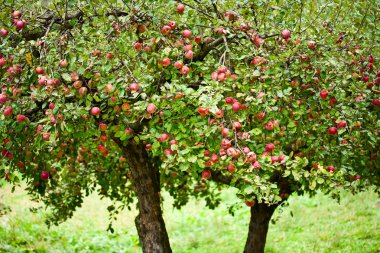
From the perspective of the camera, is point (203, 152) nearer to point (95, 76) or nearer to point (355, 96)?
point (95, 76)

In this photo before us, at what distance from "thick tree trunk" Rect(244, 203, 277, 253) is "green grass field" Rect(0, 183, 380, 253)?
2.38 meters

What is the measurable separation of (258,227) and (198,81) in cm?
398

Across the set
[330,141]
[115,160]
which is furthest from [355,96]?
[115,160]

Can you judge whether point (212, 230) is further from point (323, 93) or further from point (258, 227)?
point (323, 93)

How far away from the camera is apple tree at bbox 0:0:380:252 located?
152 inches

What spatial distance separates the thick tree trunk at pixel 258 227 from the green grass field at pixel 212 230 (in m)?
2.38

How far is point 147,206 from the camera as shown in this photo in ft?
21.1

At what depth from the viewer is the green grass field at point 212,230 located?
1045 centimetres

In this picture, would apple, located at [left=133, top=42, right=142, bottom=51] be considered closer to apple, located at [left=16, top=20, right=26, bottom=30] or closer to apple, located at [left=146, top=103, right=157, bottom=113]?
apple, located at [left=146, top=103, right=157, bottom=113]

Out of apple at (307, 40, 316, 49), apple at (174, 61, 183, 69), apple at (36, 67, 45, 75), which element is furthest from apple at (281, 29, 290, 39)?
apple at (36, 67, 45, 75)

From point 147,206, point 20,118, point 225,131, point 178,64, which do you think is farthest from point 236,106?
point 147,206

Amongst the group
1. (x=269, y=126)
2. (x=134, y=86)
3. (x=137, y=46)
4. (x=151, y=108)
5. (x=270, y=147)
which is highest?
(x=137, y=46)

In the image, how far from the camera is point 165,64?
411 centimetres

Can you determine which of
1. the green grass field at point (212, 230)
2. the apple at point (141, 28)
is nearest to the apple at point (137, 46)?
the apple at point (141, 28)
